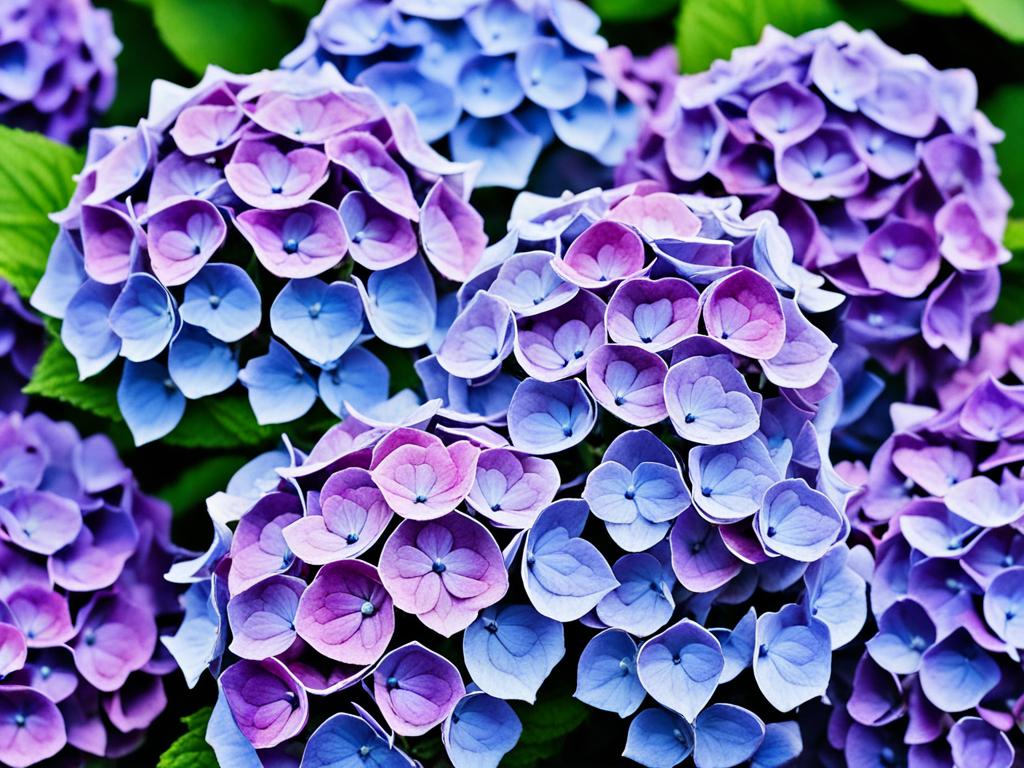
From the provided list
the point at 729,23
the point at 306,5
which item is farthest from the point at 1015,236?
the point at 306,5

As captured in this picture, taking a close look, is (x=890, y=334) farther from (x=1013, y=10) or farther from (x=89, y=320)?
(x=89, y=320)

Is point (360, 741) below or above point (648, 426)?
below

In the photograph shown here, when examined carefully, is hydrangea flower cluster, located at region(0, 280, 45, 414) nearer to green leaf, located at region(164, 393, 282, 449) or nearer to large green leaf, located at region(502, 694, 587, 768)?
green leaf, located at region(164, 393, 282, 449)

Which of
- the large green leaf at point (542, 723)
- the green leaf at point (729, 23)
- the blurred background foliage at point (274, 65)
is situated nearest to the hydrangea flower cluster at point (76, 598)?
the blurred background foliage at point (274, 65)

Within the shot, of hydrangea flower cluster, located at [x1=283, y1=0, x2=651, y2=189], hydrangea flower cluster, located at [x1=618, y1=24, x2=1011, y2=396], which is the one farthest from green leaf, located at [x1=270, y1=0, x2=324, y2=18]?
hydrangea flower cluster, located at [x1=618, y1=24, x2=1011, y2=396]

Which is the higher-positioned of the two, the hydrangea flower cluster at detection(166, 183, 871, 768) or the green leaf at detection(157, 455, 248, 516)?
the hydrangea flower cluster at detection(166, 183, 871, 768)

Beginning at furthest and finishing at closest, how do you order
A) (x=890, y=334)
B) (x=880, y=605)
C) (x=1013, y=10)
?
(x=1013, y=10)
(x=890, y=334)
(x=880, y=605)

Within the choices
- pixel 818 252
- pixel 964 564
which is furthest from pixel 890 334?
pixel 964 564

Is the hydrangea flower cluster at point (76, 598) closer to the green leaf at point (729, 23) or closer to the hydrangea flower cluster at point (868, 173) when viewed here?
the hydrangea flower cluster at point (868, 173)
